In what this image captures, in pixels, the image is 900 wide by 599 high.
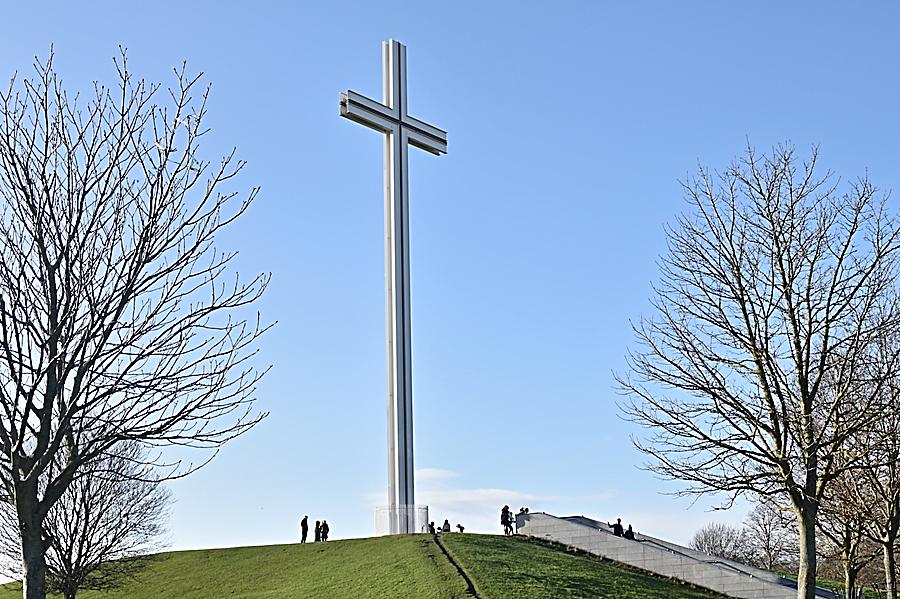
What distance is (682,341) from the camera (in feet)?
59.8

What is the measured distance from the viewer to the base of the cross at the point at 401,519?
35.2 metres

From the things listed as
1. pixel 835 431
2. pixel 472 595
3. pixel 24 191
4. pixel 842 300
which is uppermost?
pixel 842 300

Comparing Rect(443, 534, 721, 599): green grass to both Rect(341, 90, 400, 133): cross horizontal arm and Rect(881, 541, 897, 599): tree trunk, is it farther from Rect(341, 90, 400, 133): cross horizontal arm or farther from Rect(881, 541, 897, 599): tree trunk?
Rect(341, 90, 400, 133): cross horizontal arm

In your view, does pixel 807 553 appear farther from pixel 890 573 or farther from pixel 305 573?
pixel 305 573

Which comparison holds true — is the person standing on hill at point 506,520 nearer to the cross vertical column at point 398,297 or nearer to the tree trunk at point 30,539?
the cross vertical column at point 398,297

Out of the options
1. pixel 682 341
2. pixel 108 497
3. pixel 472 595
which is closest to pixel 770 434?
pixel 682 341

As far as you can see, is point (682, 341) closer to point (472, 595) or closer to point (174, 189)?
point (174, 189)

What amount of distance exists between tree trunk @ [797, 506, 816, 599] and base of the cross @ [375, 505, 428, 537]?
1981cm

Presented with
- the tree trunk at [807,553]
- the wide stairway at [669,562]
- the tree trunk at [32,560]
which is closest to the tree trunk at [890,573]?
the wide stairway at [669,562]

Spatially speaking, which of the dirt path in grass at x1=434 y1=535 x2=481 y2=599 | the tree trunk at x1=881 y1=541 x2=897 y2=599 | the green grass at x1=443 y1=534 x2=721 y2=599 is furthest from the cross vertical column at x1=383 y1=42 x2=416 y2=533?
the tree trunk at x1=881 y1=541 x2=897 y2=599

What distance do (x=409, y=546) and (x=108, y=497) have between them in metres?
11.4

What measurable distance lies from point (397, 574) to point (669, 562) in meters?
10.6

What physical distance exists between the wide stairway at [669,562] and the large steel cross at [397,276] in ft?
22.3

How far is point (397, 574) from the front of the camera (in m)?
32.8
